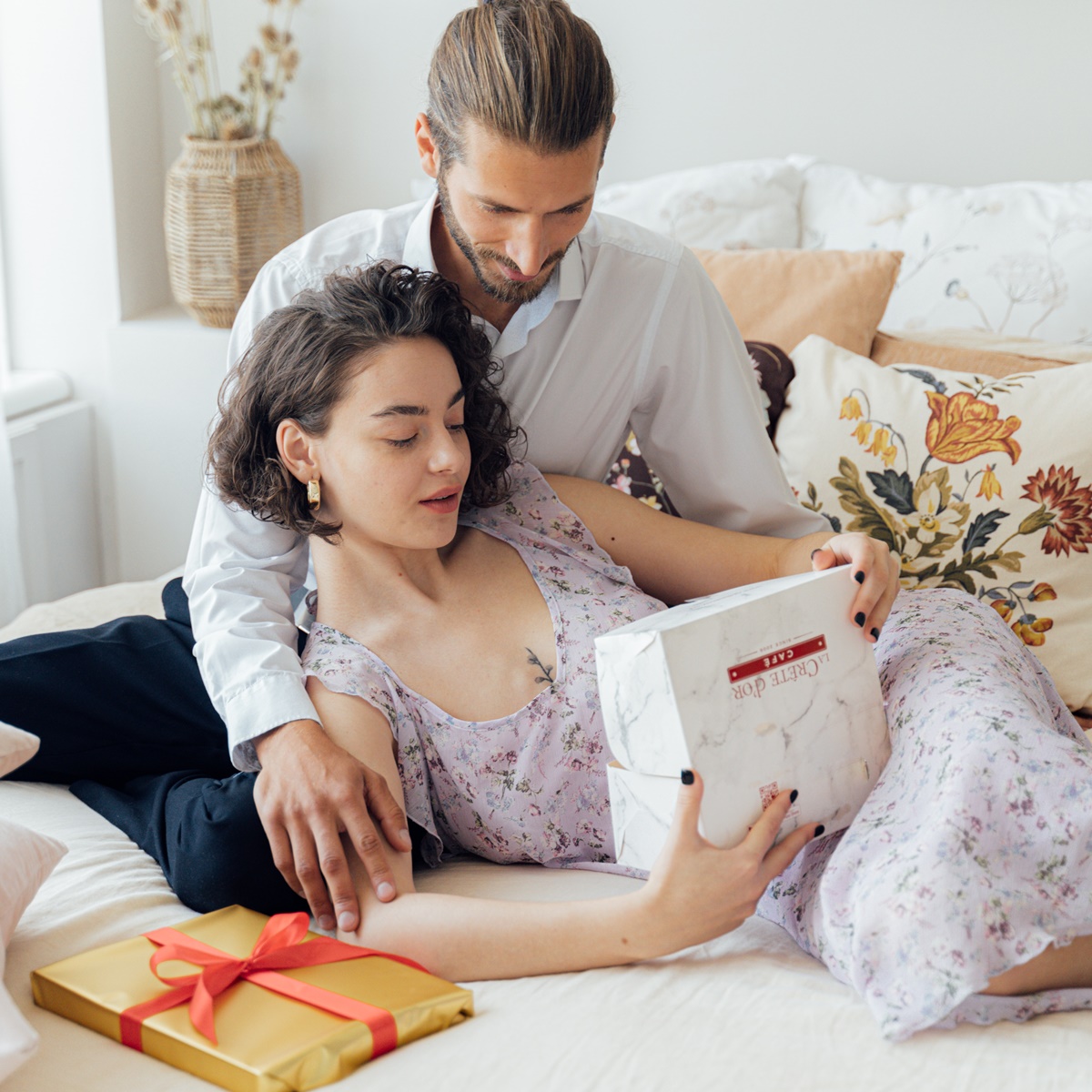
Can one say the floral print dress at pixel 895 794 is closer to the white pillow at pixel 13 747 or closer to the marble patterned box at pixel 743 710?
the marble patterned box at pixel 743 710

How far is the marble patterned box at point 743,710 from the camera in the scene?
0.99 meters

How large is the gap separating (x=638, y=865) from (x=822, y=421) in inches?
33.2

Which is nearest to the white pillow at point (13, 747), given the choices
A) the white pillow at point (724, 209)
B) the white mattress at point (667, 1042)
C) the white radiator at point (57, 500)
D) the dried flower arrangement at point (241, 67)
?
the white mattress at point (667, 1042)

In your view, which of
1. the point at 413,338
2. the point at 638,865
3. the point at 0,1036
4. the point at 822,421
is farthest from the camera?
the point at 822,421

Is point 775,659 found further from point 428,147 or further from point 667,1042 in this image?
point 428,147

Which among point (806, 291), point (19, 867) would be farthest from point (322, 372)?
point (806, 291)

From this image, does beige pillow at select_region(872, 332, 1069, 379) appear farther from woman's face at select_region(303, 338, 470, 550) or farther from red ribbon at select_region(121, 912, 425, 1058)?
red ribbon at select_region(121, 912, 425, 1058)

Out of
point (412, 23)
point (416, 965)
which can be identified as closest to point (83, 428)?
point (412, 23)

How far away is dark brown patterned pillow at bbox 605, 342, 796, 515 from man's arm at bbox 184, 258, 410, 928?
1.73ft

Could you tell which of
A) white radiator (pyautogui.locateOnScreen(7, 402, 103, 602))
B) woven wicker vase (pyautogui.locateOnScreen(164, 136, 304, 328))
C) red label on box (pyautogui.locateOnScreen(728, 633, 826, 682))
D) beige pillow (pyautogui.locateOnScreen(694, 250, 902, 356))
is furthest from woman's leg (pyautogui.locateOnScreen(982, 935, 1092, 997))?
white radiator (pyautogui.locateOnScreen(7, 402, 103, 602))

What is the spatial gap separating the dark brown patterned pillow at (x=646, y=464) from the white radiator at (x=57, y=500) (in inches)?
54.9

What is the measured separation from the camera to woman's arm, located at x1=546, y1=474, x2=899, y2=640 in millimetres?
1406

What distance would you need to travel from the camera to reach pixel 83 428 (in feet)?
9.14

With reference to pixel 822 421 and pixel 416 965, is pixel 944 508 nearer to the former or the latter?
pixel 822 421
